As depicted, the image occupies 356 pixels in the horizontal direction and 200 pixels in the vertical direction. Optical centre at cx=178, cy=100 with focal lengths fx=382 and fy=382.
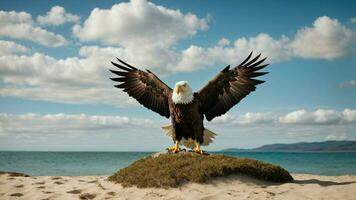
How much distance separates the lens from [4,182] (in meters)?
9.71

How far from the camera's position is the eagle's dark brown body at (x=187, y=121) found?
9938 mm

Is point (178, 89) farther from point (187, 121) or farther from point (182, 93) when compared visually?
point (187, 121)

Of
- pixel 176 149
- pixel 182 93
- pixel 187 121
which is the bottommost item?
pixel 176 149

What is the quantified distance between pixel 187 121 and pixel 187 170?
1.63m

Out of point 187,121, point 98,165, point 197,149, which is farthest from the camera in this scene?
point 98,165

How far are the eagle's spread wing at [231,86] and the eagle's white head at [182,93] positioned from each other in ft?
1.88

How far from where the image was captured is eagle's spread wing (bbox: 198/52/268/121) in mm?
10445

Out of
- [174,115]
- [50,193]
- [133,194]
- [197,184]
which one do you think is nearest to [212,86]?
[174,115]

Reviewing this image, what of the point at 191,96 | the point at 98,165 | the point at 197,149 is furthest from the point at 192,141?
the point at 98,165

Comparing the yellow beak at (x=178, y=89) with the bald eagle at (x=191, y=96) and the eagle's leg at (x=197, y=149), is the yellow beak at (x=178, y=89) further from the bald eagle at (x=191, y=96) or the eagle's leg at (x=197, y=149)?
the eagle's leg at (x=197, y=149)

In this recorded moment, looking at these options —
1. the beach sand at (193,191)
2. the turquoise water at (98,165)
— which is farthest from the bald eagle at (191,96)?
Result: the turquoise water at (98,165)

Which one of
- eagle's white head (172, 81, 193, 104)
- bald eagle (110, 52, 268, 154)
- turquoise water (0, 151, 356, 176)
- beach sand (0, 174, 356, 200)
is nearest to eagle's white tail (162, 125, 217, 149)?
bald eagle (110, 52, 268, 154)

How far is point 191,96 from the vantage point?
1002cm

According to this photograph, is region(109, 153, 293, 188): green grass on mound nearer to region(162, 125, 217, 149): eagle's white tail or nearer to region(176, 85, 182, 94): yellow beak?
region(162, 125, 217, 149): eagle's white tail
